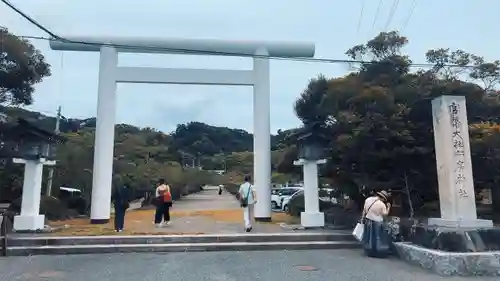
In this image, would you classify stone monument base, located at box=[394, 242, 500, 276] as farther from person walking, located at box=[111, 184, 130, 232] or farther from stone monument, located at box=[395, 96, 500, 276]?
person walking, located at box=[111, 184, 130, 232]

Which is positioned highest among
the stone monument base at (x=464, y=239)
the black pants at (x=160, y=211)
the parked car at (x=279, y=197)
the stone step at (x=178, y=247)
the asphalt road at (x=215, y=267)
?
the parked car at (x=279, y=197)

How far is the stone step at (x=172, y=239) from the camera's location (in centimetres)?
937

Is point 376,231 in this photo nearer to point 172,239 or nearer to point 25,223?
point 172,239

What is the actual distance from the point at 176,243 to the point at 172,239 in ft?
0.56

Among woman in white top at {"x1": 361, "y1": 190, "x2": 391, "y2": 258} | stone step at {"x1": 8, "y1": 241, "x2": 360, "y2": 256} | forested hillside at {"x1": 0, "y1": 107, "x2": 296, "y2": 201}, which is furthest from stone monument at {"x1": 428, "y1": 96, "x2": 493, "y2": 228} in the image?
forested hillside at {"x1": 0, "y1": 107, "x2": 296, "y2": 201}

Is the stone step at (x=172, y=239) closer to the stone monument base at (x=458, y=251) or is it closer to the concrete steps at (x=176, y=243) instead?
the concrete steps at (x=176, y=243)

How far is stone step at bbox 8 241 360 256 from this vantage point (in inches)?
359

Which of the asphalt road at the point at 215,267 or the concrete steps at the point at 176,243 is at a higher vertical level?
the concrete steps at the point at 176,243

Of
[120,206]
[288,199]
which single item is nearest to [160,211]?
[120,206]

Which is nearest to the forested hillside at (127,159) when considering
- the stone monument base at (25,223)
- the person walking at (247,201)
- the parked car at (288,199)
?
the parked car at (288,199)

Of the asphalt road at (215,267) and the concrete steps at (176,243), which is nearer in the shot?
the asphalt road at (215,267)

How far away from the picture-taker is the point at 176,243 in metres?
9.64

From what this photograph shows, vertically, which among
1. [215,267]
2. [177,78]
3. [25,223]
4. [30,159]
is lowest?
[215,267]

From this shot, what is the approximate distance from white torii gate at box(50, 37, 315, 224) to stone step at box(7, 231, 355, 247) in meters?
3.57
